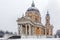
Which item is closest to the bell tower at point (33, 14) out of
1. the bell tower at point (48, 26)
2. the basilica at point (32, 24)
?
the basilica at point (32, 24)

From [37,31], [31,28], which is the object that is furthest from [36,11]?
[31,28]

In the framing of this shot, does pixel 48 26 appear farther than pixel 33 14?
Yes

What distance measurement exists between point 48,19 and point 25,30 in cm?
3077

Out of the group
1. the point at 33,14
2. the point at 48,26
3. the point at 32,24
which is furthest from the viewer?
the point at 48,26

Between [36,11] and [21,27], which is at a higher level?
[36,11]

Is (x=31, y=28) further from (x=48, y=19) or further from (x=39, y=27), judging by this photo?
(x=48, y=19)

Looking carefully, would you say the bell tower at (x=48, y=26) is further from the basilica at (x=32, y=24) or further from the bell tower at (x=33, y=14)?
the bell tower at (x=33, y=14)

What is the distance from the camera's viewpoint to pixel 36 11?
75.5 meters

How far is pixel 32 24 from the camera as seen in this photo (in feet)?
214

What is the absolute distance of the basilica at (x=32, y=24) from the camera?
5966cm

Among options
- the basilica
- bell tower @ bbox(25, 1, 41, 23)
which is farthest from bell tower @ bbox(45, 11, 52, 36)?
bell tower @ bbox(25, 1, 41, 23)

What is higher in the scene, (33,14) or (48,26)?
(33,14)

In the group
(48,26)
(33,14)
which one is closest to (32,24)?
(33,14)

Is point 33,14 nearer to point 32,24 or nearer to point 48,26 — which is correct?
point 32,24
